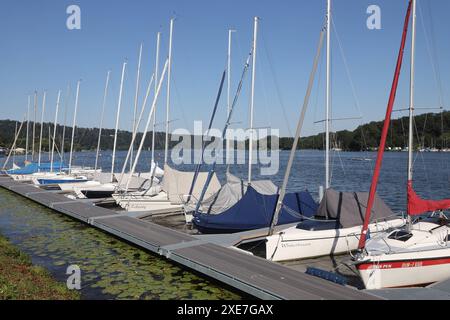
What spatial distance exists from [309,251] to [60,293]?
9037mm

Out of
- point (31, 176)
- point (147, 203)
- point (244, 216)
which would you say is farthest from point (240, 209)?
point (31, 176)

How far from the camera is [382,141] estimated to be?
488 inches

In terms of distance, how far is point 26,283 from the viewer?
10.6 m

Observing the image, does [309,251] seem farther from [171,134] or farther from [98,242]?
[171,134]

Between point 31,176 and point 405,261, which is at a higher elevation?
point 405,261

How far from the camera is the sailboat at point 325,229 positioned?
14.4m

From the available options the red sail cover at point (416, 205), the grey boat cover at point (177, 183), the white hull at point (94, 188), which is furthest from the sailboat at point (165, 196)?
the red sail cover at point (416, 205)

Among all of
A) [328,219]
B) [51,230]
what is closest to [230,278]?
[328,219]

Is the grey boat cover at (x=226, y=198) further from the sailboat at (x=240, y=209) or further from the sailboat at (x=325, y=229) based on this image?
the sailboat at (x=325, y=229)

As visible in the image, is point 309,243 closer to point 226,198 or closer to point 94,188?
point 226,198

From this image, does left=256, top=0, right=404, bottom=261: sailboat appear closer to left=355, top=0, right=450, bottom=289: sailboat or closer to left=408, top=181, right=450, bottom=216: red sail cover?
left=408, top=181, right=450, bottom=216: red sail cover

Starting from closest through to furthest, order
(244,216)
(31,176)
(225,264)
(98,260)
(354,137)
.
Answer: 1. (225,264)
2. (98,260)
3. (244,216)
4. (31,176)
5. (354,137)

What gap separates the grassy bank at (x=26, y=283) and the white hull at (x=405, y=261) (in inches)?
341

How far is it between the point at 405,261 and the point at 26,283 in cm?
1115
